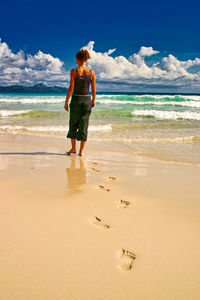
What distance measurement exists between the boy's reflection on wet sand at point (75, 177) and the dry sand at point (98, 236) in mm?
13

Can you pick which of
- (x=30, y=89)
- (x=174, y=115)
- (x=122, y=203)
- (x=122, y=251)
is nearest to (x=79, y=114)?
(x=122, y=203)

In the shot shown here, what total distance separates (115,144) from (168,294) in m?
5.44

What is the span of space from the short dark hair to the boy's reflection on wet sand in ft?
6.01

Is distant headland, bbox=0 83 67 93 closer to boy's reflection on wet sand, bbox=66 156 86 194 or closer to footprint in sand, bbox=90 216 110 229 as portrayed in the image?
boy's reflection on wet sand, bbox=66 156 86 194

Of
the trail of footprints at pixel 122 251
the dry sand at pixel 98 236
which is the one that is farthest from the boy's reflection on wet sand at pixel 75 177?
the trail of footprints at pixel 122 251

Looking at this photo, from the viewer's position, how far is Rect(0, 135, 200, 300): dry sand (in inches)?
58.3

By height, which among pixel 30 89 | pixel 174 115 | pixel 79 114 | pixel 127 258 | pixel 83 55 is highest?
pixel 30 89

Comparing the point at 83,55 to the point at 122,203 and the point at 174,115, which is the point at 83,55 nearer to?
the point at 122,203

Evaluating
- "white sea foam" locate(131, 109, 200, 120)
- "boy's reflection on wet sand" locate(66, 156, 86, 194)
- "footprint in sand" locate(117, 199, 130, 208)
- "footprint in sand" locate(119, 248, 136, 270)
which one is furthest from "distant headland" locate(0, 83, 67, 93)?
"footprint in sand" locate(119, 248, 136, 270)

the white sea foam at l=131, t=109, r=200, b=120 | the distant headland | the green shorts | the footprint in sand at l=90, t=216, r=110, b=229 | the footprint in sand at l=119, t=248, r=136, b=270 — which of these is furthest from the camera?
the distant headland

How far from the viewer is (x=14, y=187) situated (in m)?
3.06

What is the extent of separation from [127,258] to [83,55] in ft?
12.3

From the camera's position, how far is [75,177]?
3.62 metres

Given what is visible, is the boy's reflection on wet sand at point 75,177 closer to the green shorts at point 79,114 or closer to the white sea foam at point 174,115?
the green shorts at point 79,114
